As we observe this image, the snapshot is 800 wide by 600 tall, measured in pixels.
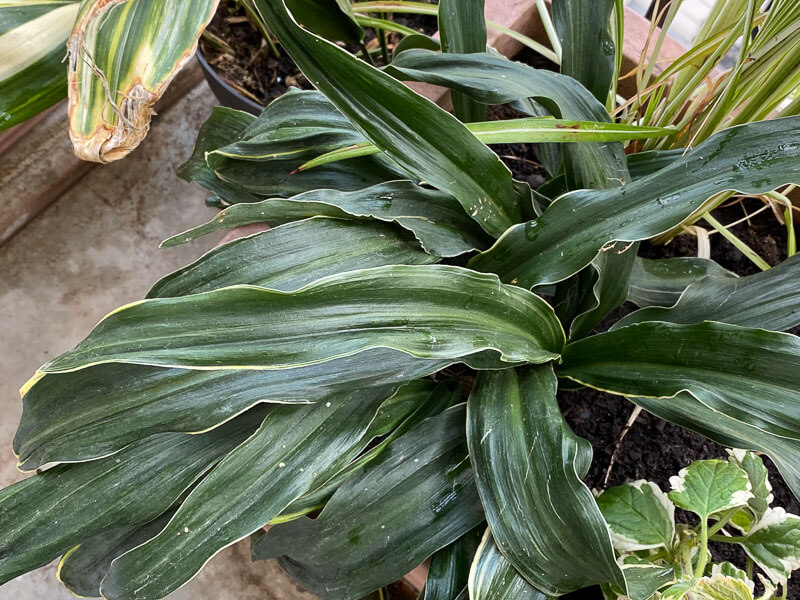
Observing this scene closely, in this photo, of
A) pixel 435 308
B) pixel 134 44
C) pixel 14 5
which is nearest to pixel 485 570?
pixel 435 308

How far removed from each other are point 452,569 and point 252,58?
0.91 metres

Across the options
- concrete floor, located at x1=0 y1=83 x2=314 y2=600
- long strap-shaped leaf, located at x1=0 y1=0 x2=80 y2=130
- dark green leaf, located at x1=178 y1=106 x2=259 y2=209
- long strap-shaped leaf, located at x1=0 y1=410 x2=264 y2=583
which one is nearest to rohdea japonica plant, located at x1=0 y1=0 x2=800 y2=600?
long strap-shaped leaf, located at x1=0 y1=410 x2=264 y2=583

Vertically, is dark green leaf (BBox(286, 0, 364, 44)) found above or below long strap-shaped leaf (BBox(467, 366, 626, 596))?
above

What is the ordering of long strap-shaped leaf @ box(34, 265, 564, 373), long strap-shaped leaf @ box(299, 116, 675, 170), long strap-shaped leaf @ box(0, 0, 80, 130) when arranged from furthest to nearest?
long strap-shaped leaf @ box(0, 0, 80, 130), long strap-shaped leaf @ box(299, 116, 675, 170), long strap-shaped leaf @ box(34, 265, 564, 373)

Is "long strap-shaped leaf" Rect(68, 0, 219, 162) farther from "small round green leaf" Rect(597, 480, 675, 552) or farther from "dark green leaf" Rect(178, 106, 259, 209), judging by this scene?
"small round green leaf" Rect(597, 480, 675, 552)

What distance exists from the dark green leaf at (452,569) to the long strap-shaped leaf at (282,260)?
1.04ft

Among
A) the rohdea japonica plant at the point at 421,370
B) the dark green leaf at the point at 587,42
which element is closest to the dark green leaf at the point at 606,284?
the rohdea japonica plant at the point at 421,370

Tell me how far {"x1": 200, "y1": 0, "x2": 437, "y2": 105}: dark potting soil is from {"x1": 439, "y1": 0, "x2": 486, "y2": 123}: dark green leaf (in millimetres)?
361

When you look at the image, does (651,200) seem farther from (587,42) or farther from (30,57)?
(30,57)

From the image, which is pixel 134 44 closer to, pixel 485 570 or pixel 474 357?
pixel 474 357

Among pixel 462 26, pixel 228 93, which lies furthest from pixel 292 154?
pixel 228 93

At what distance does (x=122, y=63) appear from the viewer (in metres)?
0.59

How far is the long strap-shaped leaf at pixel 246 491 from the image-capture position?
53 centimetres

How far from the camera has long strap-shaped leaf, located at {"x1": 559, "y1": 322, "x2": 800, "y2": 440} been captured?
0.50m
